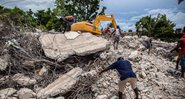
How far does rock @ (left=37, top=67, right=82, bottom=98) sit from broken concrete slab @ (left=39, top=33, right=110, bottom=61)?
66 centimetres

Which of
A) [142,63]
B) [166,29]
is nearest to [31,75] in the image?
[142,63]

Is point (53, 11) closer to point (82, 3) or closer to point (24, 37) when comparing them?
point (82, 3)

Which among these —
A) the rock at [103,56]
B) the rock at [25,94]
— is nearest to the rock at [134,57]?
the rock at [103,56]

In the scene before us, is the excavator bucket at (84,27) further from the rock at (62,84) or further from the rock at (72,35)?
the rock at (62,84)

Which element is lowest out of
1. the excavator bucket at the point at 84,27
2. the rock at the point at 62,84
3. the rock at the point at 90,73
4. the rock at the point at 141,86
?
the rock at the point at 141,86

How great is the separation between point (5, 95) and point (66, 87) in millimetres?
1392

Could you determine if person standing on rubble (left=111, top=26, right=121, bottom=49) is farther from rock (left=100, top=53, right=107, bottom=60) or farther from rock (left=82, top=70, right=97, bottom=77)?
rock (left=82, top=70, right=97, bottom=77)

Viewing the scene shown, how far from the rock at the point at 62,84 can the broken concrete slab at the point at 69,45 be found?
2.17 feet

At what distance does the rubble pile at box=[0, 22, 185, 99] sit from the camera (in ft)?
21.7

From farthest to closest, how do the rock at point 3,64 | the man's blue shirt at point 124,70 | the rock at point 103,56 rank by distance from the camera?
the rock at point 103,56
the rock at point 3,64
the man's blue shirt at point 124,70

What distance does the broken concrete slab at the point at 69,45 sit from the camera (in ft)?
24.9

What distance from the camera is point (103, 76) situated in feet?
24.0

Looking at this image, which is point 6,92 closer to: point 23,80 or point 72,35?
point 23,80

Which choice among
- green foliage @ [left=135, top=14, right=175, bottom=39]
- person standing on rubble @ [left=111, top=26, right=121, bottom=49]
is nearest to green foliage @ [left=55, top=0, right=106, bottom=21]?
green foliage @ [left=135, top=14, right=175, bottom=39]
